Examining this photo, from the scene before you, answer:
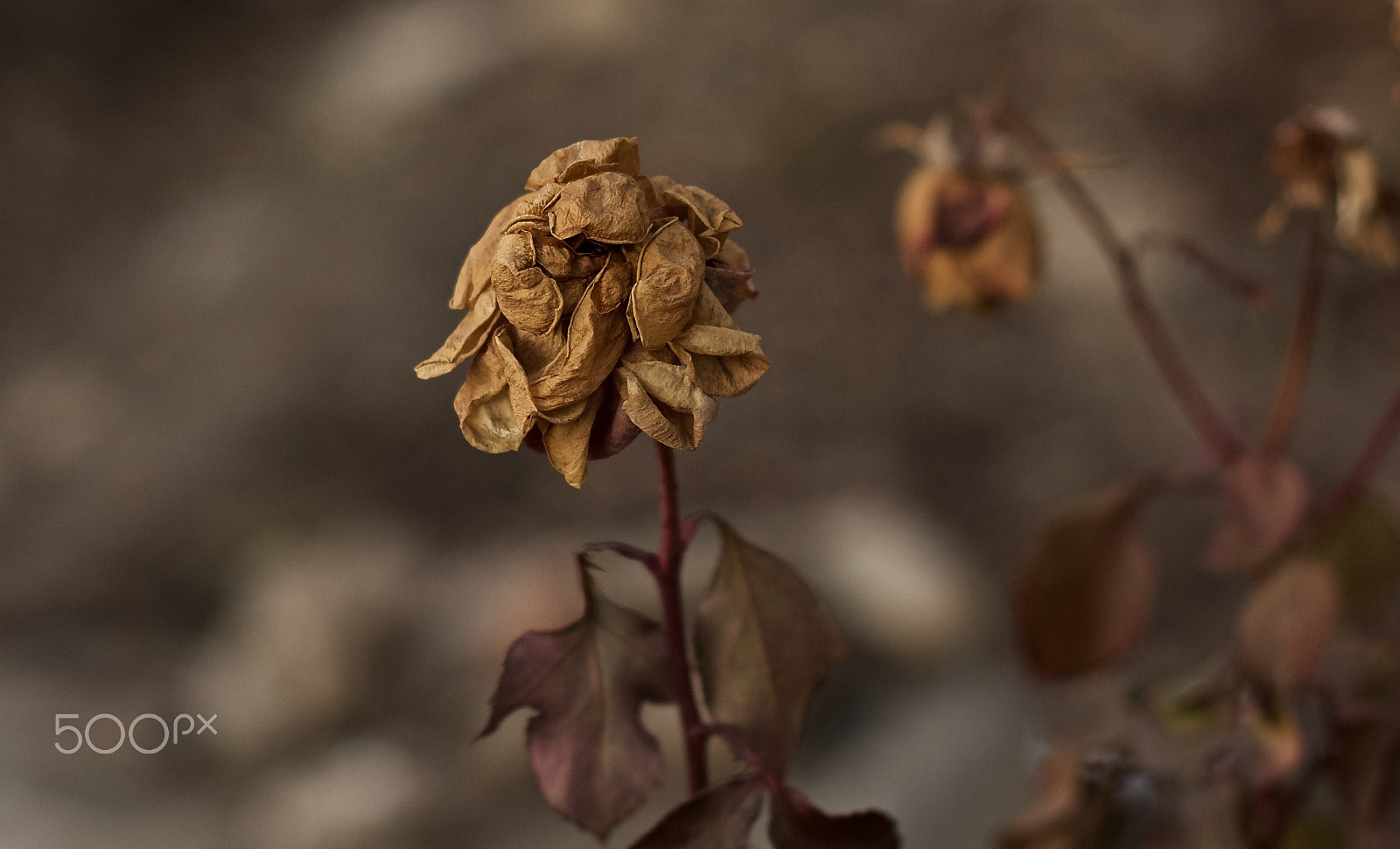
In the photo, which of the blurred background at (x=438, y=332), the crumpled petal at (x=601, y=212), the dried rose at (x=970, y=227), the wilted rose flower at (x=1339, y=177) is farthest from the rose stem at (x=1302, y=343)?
the crumpled petal at (x=601, y=212)

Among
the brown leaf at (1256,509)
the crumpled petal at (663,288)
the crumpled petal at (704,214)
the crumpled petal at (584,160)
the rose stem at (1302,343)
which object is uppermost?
the crumpled petal at (584,160)

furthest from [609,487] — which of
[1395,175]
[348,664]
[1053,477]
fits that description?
[1395,175]

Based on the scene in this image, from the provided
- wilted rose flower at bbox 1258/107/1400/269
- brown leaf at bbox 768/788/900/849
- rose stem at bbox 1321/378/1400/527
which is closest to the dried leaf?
rose stem at bbox 1321/378/1400/527

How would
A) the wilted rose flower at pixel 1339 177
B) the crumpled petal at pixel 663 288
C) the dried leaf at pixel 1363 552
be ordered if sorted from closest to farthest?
1. the crumpled petal at pixel 663 288
2. the wilted rose flower at pixel 1339 177
3. the dried leaf at pixel 1363 552

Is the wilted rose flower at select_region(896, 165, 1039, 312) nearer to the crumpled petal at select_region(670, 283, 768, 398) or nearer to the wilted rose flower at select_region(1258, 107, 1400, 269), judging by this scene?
the wilted rose flower at select_region(1258, 107, 1400, 269)

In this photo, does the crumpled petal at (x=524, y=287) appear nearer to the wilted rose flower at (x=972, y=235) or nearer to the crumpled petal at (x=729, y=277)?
the crumpled petal at (x=729, y=277)

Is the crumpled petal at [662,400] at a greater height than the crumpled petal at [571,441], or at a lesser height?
greater

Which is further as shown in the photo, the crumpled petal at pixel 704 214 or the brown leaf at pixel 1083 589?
the brown leaf at pixel 1083 589

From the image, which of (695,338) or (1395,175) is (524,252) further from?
(1395,175)
